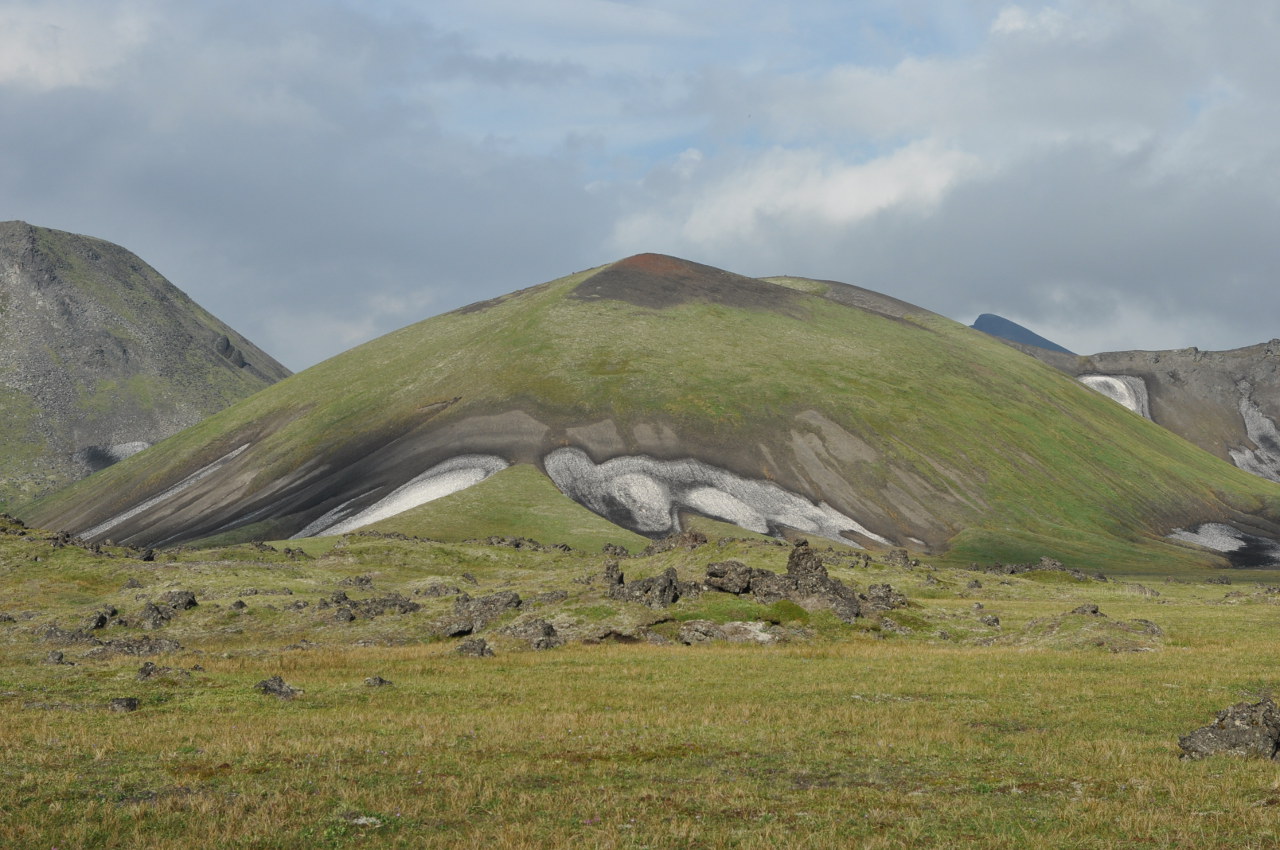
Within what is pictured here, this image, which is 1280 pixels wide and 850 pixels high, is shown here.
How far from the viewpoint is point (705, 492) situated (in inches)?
7525

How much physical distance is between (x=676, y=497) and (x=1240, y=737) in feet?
530

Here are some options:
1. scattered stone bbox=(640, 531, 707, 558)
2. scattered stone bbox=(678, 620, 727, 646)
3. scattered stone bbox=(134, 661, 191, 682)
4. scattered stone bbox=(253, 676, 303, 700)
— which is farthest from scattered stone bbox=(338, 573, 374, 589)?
scattered stone bbox=(253, 676, 303, 700)

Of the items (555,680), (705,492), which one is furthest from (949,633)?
(705,492)

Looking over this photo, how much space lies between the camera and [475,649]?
188 feet

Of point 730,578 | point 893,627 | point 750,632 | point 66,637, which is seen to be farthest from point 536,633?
point 66,637

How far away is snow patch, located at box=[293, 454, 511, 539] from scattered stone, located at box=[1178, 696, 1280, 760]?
496ft

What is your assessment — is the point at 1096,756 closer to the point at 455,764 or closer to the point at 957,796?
the point at 957,796

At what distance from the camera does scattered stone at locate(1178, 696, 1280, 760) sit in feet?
89.0

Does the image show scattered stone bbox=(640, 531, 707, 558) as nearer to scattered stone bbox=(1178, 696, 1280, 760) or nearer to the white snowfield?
the white snowfield

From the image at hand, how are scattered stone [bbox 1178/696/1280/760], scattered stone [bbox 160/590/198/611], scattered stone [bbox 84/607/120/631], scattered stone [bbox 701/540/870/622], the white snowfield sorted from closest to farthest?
scattered stone [bbox 1178/696/1280/760]
scattered stone [bbox 701/540/870/622]
scattered stone [bbox 84/607/120/631]
scattered stone [bbox 160/590/198/611]
the white snowfield

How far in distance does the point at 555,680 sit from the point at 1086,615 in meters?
37.7

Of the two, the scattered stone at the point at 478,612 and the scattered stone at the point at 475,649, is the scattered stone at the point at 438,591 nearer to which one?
the scattered stone at the point at 478,612

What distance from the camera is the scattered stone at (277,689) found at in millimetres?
39469

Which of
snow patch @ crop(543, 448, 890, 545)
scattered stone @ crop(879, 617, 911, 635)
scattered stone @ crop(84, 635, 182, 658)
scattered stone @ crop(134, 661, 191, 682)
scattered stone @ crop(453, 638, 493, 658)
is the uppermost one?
snow patch @ crop(543, 448, 890, 545)
